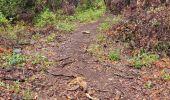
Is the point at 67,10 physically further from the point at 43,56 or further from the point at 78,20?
the point at 43,56

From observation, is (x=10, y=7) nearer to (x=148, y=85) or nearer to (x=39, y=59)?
(x=39, y=59)

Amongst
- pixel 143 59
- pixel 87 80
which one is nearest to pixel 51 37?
pixel 143 59

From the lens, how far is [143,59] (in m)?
11.5

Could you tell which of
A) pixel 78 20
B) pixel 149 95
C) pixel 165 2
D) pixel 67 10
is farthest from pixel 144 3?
pixel 149 95

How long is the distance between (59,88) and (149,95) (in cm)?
233

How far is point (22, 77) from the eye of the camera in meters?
9.90

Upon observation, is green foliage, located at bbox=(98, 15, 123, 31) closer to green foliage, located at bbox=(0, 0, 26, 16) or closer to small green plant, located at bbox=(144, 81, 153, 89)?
green foliage, located at bbox=(0, 0, 26, 16)

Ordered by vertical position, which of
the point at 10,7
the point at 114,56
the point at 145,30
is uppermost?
the point at 10,7

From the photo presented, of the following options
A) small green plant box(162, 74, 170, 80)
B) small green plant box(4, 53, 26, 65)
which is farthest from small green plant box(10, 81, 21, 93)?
small green plant box(162, 74, 170, 80)

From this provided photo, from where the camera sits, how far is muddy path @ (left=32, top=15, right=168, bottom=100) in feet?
30.1

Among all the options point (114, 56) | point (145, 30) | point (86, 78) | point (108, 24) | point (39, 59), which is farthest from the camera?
point (108, 24)

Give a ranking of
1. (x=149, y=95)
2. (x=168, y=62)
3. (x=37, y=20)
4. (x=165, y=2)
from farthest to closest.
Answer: (x=37, y=20) → (x=165, y=2) → (x=168, y=62) → (x=149, y=95)

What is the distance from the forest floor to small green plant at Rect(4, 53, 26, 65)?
411 millimetres

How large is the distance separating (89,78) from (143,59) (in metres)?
2.29
